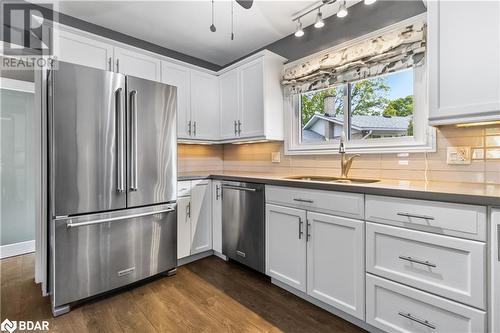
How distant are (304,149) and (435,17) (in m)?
1.48

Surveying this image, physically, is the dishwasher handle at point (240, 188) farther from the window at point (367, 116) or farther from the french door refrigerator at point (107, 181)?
the window at point (367, 116)

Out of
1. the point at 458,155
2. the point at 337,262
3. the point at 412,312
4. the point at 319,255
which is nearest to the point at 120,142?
the point at 319,255

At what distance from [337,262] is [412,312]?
482 millimetres

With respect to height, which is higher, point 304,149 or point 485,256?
point 304,149

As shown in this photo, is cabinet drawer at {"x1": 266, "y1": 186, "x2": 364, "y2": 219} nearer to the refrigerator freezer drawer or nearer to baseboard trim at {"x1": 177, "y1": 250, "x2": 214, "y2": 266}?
the refrigerator freezer drawer

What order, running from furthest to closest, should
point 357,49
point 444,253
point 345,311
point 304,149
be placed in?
1. point 304,149
2. point 357,49
3. point 345,311
4. point 444,253

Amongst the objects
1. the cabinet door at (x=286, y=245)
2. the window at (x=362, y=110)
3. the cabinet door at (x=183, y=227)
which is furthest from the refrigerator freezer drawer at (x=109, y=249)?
the window at (x=362, y=110)

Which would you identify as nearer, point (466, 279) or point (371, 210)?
point (466, 279)

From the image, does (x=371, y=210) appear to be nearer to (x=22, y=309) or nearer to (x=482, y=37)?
(x=482, y=37)

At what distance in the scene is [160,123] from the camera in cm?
233

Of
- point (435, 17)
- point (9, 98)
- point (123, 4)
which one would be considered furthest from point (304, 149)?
point (9, 98)

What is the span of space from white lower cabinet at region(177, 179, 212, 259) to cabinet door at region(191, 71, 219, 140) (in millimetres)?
751

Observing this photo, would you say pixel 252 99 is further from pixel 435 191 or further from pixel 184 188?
pixel 435 191

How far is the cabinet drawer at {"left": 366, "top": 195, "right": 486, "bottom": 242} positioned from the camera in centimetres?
118
